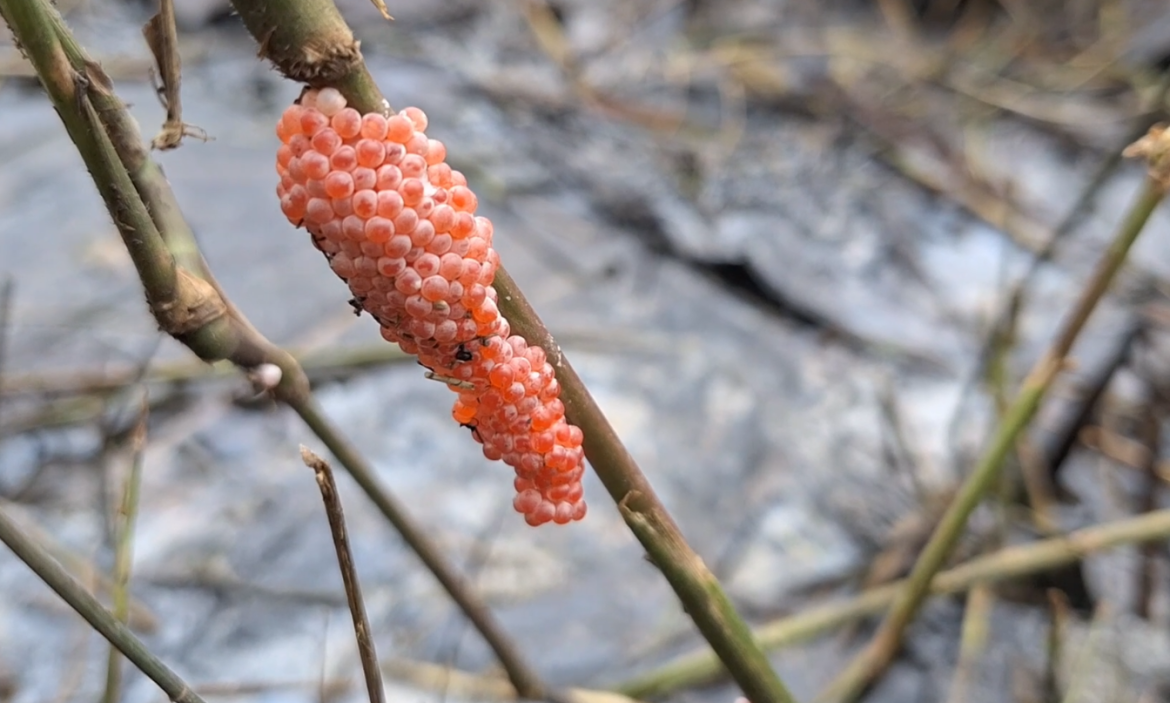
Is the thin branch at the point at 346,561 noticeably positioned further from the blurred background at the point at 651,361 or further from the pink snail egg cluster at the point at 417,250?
the blurred background at the point at 651,361

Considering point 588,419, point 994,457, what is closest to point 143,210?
point 588,419

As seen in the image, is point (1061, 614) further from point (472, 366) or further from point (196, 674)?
point (196, 674)

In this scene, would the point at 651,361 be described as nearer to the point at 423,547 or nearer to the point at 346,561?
the point at 423,547

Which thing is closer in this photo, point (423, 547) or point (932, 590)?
point (423, 547)

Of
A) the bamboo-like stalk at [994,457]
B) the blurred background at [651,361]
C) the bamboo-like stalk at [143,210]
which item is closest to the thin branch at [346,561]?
the bamboo-like stalk at [143,210]

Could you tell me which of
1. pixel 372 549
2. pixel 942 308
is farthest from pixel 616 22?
pixel 372 549

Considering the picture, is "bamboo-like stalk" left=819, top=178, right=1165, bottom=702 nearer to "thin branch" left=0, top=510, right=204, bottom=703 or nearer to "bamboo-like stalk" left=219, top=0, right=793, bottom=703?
"bamboo-like stalk" left=219, top=0, right=793, bottom=703
